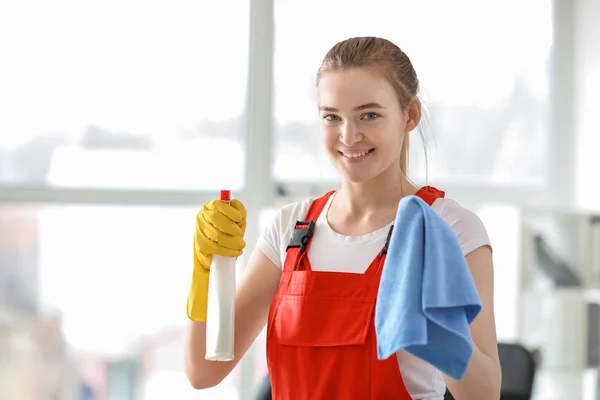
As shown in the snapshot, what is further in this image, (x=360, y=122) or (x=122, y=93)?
(x=122, y=93)

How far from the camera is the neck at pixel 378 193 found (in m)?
1.46

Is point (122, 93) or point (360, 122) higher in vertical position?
point (122, 93)

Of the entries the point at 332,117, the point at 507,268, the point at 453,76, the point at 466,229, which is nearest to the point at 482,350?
the point at 466,229

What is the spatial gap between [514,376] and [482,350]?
0.50m

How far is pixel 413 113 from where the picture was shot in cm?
147

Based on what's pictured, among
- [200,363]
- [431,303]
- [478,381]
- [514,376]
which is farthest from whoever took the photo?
[514,376]

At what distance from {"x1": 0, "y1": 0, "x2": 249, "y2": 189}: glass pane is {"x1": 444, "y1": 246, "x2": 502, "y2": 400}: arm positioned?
1862 mm

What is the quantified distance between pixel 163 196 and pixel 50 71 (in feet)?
1.97

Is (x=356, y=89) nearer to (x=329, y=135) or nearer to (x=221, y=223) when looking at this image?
(x=329, y=135)

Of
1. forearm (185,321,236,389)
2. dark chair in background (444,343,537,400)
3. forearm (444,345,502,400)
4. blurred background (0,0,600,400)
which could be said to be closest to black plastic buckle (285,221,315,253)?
forearm (185,321,236,389)

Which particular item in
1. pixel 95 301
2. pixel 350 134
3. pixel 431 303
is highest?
pixel 350 134

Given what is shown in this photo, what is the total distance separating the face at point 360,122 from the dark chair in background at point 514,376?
0.58 meters

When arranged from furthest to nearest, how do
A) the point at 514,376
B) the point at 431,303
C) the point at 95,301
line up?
the point at 95,301, the point at 514,376, the point at 431,303

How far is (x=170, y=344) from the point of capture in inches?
120
